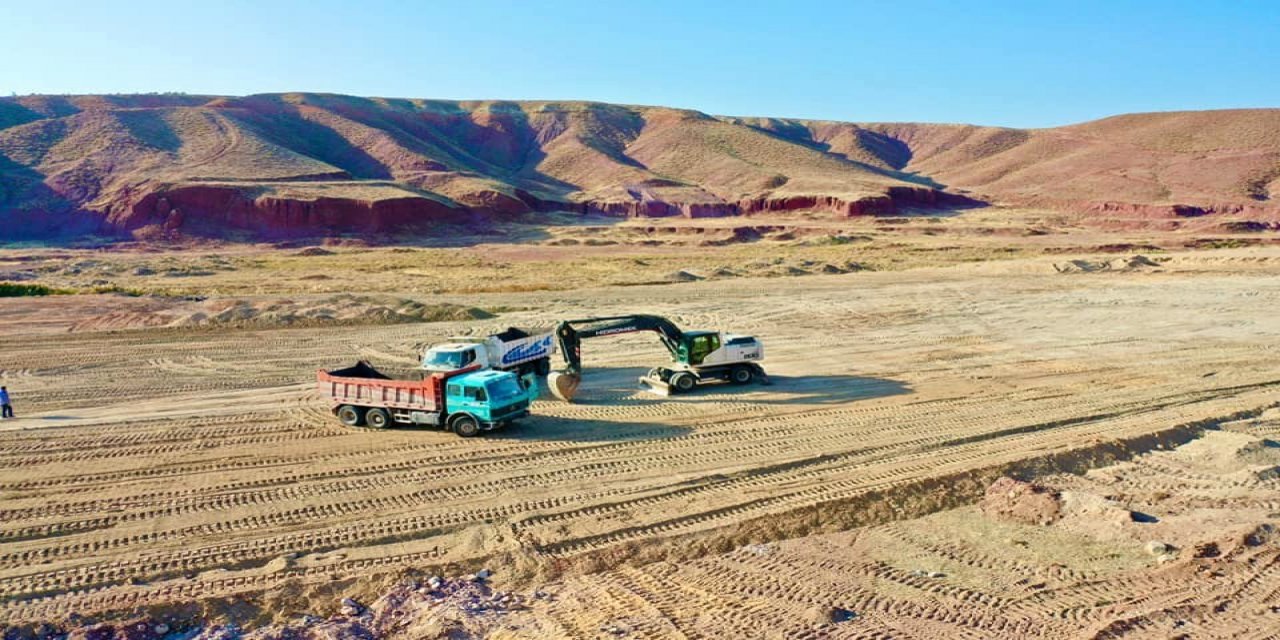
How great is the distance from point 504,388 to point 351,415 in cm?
309

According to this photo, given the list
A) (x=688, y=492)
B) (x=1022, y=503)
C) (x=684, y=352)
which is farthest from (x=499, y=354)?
(x=1022, y=503)

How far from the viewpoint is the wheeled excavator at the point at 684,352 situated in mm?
19406

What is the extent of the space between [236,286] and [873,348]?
28787 mm

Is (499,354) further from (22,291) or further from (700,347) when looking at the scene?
(22,291)

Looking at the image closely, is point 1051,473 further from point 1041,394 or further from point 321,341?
Result: point 321,341

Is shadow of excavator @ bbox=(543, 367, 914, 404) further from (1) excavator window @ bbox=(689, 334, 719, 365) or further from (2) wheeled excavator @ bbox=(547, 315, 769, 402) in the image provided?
(1) excavator window @ bbox=(689, 334, 719, 365)

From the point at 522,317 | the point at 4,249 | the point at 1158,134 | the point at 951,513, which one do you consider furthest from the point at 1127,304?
the point at 1158,134

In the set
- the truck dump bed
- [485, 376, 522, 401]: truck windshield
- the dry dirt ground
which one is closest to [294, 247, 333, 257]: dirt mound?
the dry dirt ground

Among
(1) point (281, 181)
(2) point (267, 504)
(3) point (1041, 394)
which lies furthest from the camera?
(1) point (281, 181)

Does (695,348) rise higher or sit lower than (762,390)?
higher

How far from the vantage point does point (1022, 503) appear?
1266cm

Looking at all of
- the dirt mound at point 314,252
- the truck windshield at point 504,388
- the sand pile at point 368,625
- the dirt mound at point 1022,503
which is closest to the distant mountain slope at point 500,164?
the dirt mound at point 314,252

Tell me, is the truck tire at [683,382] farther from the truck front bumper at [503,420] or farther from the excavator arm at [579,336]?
the truck front bumper at [503,420]

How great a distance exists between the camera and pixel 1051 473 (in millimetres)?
14211
